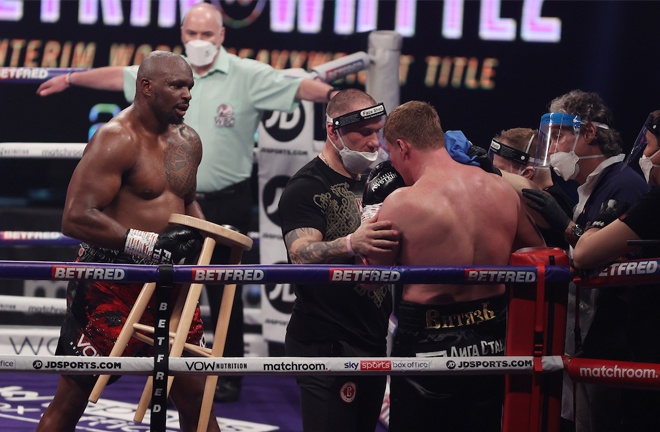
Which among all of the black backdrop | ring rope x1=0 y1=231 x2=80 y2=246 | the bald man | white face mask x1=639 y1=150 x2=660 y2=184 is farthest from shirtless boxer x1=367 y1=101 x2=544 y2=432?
the black backdrop

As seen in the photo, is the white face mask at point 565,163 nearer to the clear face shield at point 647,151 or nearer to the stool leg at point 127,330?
the clear face shield at point 647,151

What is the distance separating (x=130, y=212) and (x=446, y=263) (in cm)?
111

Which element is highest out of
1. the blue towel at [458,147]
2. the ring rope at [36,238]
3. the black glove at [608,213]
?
the blue towel at [458,147]

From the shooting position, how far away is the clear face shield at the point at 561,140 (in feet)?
11.3

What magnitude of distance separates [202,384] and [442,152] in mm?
1119

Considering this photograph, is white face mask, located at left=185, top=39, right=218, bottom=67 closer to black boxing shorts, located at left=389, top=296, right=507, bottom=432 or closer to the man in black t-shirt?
the man in black t-shirt

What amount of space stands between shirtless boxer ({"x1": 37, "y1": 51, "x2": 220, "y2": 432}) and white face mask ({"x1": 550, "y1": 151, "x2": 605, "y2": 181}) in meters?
1.23

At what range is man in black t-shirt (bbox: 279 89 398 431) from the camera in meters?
3.18

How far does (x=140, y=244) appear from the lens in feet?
10.7

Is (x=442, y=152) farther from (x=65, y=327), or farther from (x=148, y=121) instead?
(x=65, y=327)

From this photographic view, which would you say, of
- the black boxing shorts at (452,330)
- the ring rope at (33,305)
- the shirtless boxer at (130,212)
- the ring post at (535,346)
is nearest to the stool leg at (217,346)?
the shirtless boxer at (130,212)

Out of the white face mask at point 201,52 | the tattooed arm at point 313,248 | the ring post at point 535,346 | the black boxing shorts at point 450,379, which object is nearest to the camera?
the ring post at point 535,346

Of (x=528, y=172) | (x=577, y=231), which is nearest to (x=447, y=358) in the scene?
(x=577, y=231)

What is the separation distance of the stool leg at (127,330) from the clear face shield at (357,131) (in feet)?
2.50
